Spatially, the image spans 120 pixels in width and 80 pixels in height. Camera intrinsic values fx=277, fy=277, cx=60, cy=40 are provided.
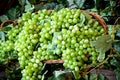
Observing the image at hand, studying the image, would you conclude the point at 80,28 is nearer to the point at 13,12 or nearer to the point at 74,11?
the point at 74,11

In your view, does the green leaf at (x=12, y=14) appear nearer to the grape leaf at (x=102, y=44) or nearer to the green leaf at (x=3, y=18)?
the green leaf at (x=3, y=18)

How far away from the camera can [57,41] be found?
97 cm

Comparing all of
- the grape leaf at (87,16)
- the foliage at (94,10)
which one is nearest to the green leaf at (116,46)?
the foliage at (94,10)

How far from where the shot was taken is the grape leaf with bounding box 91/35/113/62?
3.04 ft

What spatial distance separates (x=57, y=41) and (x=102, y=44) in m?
0.16

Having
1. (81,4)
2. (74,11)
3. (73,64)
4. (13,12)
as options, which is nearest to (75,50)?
(73,64)

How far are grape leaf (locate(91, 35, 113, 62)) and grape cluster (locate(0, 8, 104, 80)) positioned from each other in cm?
3

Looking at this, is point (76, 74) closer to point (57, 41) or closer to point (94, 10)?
point (57, 41)

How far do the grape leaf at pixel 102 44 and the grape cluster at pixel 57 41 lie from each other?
29mm

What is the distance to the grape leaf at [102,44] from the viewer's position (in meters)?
0.93

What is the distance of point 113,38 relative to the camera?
975 millimetres

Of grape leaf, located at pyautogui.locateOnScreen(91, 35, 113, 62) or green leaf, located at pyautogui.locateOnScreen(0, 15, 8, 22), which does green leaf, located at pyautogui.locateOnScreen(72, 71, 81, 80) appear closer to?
grape leaf, located at pyautogui.locateOnScreen(91, 35, 113, 62)

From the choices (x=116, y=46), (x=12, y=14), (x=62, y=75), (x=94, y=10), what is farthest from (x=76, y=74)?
(x=12, y=14)

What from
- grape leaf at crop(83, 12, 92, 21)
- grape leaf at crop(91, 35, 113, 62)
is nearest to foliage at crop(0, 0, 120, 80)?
grape leaf at crop(91, 35, 113, 62)
